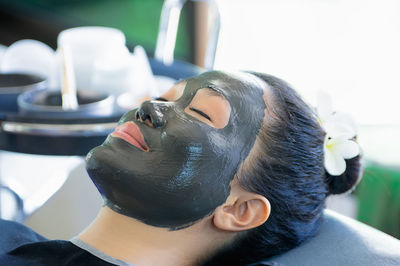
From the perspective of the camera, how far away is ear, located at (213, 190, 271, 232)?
94cm

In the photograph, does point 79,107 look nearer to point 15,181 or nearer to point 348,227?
point 15,181

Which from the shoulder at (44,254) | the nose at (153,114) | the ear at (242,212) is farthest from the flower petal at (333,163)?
the shoulder at (44,254)

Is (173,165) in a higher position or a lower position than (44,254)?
higher

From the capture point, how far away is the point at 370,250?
1.01 meters

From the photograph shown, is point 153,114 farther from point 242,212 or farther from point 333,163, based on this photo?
point 333,163

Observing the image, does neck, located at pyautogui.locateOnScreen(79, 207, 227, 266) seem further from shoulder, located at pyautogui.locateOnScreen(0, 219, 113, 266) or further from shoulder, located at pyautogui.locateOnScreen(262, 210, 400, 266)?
shoulder, located at pyautogui.locateOnScreen(262, 210, 400, 266)

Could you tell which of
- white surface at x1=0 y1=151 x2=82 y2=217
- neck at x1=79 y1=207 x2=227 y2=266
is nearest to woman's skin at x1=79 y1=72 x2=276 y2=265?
neck at x1=79 y1=207 x2=227 y2=266

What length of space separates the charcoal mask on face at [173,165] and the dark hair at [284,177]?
1.5 inches

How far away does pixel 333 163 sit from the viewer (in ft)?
3.30

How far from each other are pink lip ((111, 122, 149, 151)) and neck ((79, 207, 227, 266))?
0.13 metres

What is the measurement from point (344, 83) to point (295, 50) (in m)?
0.41

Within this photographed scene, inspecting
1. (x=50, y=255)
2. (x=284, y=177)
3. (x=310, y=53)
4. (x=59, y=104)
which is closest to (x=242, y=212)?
(x=284, y=177)

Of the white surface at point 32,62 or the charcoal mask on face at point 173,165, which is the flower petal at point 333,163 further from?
the white surface at point 32,62

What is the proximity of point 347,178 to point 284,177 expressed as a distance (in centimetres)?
17
